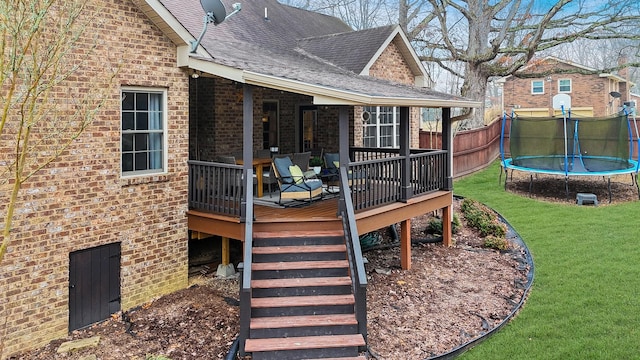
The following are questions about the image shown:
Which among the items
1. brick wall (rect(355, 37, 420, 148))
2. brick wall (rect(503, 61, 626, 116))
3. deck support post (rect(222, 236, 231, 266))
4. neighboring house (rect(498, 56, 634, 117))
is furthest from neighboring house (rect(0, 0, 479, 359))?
brick wall (rect(503, 61, 626, 116))

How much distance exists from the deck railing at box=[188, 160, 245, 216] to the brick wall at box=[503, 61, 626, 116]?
28720mm

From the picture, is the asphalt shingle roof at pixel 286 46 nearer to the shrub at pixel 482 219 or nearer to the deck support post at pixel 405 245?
the deck support post at pixel 405 245

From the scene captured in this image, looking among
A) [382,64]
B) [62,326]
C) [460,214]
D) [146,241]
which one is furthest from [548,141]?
[62,326]

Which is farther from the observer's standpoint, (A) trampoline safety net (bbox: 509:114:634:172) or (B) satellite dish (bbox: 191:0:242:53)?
(A) trampoline safety net (bbox: 509:114:634:172)

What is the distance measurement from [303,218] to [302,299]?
1726mm

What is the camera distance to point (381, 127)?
48.4 ft

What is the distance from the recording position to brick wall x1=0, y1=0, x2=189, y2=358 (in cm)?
695

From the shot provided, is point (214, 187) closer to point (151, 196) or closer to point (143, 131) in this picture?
point (151, 196)

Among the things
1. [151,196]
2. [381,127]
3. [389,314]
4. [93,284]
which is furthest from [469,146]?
[93,284]

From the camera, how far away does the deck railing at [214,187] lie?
8516 millimetres

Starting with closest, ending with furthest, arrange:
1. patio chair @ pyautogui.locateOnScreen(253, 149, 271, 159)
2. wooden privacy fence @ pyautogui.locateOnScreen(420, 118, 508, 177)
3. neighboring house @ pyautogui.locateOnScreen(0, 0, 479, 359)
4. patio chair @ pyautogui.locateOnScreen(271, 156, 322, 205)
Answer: neighboring house @ pyautogui.locateOnScreen(0, 0, 479, 359), patio chair @ pyautogui.locateOnScreen(271, 156, 322, 205), patio chair @ pyautogui.locateOnScreen(253, 149, 271, 159), wooden privacy fence @ pyautogui.locateOnScreen(420, 118, 508, 177)

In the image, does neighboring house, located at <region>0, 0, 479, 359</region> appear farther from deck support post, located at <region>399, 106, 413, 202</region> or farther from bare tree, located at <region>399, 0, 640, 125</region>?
bare tree, located at <region>399, 0, 640, 125</region>

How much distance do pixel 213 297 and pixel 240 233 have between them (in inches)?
50.7

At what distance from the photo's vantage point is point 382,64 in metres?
13.9
